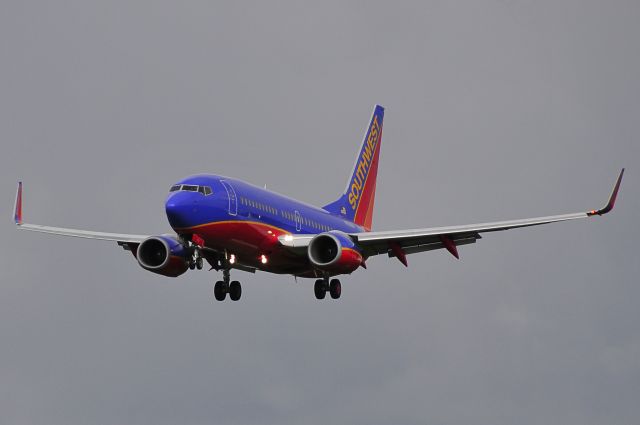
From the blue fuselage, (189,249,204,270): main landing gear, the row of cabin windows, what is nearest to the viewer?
the blue fuselage

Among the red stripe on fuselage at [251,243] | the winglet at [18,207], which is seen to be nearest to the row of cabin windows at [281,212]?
the red stripe on fuselage at [251,243]

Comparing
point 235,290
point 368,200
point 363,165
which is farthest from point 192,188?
point 363,165

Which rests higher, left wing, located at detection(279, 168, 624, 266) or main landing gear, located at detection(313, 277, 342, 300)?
left wing, located at detection(279, 168, 624, 266)

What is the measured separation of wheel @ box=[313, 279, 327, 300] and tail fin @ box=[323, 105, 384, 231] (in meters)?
7.20

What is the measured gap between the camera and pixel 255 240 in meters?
55.6

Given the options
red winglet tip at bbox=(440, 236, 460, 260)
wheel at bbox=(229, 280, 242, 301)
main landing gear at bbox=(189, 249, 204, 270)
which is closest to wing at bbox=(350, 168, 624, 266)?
red winglet tip at bbox=(440, 236, 460, 260)

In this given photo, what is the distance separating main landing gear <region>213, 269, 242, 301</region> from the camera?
5962cm

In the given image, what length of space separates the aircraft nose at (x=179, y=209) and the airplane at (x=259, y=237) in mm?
39

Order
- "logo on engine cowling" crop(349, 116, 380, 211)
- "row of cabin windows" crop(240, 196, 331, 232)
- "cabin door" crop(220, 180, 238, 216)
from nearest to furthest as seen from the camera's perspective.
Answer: "cabin door" crop(220, 180, 238, 216), "row of cabin windows" crop(240, 196, 331, 232), "logo on engine cowling" crop(349, 116, 380, 211)

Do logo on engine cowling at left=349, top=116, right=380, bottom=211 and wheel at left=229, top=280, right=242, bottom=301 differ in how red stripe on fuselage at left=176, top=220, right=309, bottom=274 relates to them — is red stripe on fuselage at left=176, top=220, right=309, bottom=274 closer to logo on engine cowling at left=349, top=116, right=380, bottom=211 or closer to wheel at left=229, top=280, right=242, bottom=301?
wheel at left=229, top=280, right=242, bottom=301

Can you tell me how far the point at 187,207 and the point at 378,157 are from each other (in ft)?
92.8

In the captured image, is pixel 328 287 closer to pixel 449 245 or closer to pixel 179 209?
pixel 449 245

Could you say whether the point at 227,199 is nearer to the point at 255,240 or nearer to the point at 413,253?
the point at 255,240

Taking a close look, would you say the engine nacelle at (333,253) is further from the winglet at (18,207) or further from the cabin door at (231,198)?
the winglet at (18,207)
